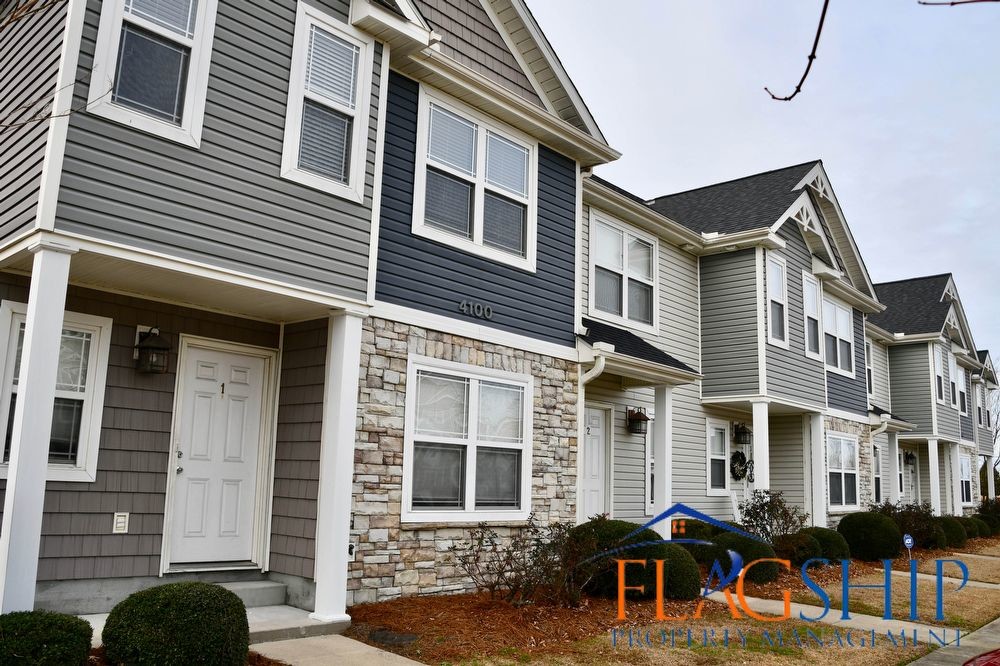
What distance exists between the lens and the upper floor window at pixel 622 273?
12.7m

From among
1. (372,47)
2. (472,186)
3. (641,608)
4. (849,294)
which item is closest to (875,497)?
(849,294)

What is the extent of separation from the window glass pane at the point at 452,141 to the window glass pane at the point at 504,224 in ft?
1.62

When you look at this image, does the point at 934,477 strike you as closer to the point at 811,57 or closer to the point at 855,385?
the point at 855,385

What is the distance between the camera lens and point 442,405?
8.64 m

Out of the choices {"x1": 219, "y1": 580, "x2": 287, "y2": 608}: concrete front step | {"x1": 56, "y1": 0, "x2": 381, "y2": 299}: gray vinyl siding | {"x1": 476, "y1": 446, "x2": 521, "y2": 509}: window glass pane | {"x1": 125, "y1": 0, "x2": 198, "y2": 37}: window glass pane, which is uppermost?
{"x1": 125, "y1": 0, "x2": 198, "y2": 37}: window glass pane

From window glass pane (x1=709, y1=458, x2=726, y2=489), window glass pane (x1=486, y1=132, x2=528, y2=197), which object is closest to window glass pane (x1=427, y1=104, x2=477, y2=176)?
window glass pane (x1=486, y1=132, x2=528, y2=197)

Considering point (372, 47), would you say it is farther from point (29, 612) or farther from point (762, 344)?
point (762, 344)

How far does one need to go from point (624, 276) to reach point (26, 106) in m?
9.27

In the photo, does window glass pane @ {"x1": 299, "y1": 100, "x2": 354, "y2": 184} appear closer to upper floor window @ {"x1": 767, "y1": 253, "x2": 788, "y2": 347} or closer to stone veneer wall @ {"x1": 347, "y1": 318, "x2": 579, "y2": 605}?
stone veneer wall @ {"x1": 347, "y1": 318, "x2": 579, "y2": 605}

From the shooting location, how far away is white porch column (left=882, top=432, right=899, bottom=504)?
22516 millimetres

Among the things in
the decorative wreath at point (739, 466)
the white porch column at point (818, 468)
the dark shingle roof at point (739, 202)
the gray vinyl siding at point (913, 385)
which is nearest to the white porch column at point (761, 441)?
the decorative wreath at point (739, 466)

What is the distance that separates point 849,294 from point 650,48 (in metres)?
16.1

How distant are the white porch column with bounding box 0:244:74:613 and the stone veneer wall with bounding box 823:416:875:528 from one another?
1594 centimetres

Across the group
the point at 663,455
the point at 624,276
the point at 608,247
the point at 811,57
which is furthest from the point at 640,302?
the point at 811,57
